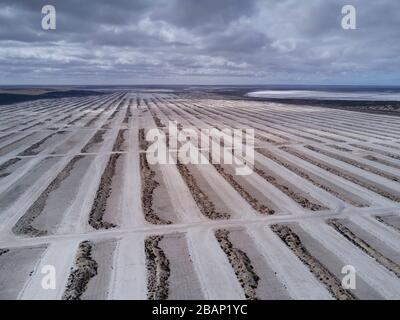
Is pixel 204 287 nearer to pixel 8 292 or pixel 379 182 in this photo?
pixel 8 292

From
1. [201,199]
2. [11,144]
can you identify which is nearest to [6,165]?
[11,144]

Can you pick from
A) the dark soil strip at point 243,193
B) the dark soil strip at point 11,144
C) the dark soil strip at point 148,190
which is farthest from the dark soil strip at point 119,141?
the dark soil strip at point 243,193

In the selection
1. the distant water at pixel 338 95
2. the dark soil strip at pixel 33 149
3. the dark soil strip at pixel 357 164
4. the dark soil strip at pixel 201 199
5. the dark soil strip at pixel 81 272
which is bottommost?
the dark soil strip at pixel 81 272

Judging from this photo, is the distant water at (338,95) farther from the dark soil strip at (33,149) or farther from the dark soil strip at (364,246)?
the dark soil strip at (364,246)

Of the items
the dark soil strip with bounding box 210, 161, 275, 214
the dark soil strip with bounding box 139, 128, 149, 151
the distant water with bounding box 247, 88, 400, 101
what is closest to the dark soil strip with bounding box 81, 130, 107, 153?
the dark soil strip with bounding box 139, 128, 149, 151

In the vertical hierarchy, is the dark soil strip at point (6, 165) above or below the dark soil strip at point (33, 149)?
below
